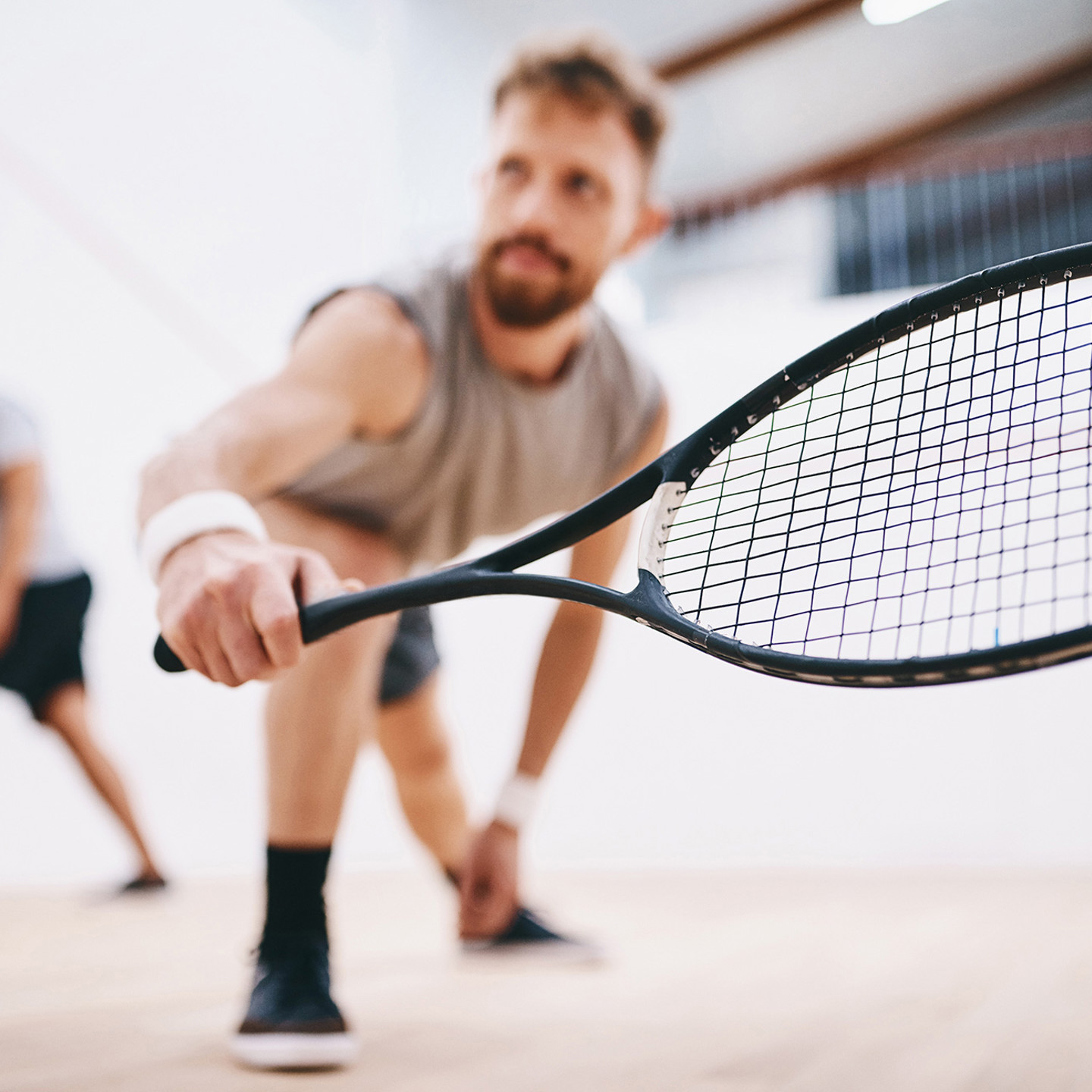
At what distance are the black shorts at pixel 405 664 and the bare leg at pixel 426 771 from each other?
0.04 ft

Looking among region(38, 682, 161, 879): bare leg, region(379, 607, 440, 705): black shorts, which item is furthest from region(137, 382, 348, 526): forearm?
region(38, 682, 161, 879): bare leg

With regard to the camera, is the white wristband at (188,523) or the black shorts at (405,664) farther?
the black shorts at (405,664)

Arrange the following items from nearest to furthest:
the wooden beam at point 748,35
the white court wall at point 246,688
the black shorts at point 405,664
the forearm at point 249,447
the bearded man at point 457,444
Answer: the forearm at point 249,447 < the bearded man at point 457,444 < the black shorts at point 405,664 < the white court wall at point 246,688 < the wooden beam at point 748,35

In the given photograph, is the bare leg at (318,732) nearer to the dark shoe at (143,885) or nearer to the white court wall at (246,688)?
the dark shoe at (143,885)

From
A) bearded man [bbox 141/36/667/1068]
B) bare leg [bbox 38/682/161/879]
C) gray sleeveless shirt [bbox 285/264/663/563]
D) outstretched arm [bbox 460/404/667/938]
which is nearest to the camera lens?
bearded man [bbox 141/36/667/1068]

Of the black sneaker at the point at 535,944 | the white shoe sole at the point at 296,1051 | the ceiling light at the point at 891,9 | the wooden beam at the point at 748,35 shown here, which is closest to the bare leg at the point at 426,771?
the black sneaker at the point at 535,944

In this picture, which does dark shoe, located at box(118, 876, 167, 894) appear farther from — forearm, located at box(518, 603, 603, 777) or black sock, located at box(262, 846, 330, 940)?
black sock, located at box(262, 846, 330, 940)

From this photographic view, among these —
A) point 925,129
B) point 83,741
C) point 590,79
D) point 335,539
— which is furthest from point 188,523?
point 925,129

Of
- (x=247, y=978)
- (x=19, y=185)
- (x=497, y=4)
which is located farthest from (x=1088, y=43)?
(x=247, y=978)

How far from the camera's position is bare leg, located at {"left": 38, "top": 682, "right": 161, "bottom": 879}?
1.92 m

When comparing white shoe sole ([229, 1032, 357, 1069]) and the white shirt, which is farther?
the white shirt

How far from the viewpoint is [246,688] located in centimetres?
280

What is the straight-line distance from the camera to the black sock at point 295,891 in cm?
88

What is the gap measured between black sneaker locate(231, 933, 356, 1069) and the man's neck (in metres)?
0.55
